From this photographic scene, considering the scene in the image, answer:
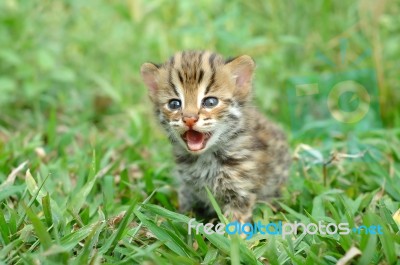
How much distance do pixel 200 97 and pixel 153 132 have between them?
2.34 m

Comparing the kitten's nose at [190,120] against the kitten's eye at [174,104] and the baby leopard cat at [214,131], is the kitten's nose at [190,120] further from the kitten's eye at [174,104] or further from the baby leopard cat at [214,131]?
the kitten's eye at [174,104]

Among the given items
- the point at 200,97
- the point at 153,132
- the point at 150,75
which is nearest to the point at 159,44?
the point at 153,132

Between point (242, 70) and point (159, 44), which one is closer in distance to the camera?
point (242, 70)

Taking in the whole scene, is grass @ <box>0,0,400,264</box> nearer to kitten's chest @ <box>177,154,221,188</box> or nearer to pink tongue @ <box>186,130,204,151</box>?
kitten's chest @ <box>177,154,221,188</box>

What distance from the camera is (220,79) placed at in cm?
341

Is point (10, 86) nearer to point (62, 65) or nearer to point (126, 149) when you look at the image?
point (62, 65)

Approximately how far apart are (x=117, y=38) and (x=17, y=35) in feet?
4.38

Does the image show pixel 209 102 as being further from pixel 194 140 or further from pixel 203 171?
pixel 203 171

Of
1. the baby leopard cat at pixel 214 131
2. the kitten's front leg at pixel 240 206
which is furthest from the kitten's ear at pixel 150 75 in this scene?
the kitten's front leg at pixel 240 206

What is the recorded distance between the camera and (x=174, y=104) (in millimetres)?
3395

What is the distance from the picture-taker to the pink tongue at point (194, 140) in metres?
3.29

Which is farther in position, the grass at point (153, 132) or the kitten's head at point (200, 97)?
the kitten's head at point (200, 97)

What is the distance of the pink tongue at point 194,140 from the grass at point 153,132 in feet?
1.44

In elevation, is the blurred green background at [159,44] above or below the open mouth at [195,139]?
above
